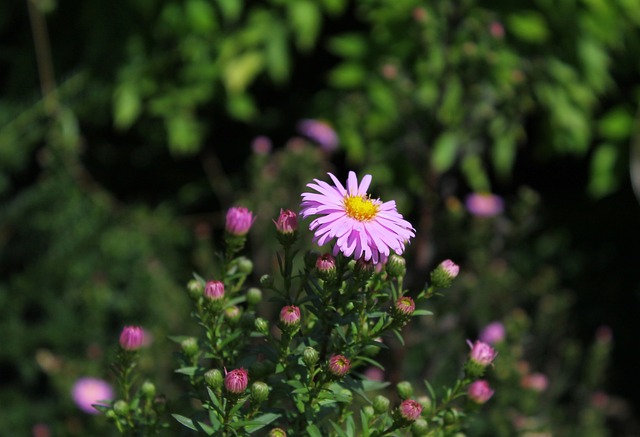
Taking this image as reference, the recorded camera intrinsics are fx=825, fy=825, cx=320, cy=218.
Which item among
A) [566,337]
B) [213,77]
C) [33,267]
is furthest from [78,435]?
[566,337]

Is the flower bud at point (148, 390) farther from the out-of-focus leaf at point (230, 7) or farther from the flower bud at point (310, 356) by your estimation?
the out-of-focus leaf at point (230, 7)

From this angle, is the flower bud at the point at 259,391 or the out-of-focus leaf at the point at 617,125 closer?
the flower bud at the point at 259,391

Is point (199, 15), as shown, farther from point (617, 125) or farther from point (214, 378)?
point (214, 378)

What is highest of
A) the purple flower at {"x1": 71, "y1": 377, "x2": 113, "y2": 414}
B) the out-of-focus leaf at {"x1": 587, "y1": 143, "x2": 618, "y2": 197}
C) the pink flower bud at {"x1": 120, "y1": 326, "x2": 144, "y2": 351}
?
the out-of-focus leaf at {"x1": 587, "y1": 143, "x2": 618, "y2": 197}

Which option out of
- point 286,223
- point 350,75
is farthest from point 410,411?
point 350,75

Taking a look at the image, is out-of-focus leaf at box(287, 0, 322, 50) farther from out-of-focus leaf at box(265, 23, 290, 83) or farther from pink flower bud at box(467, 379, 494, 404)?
pink flower bud at box(467, 379, 494, 404)

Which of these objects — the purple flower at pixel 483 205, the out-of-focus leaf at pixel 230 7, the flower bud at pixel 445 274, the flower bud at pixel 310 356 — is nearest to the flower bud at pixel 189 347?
the flower bud at pixel 310 356

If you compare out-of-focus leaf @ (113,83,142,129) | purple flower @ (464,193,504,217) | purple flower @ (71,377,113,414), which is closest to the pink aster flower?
purple flower @ (71,377,113,414)

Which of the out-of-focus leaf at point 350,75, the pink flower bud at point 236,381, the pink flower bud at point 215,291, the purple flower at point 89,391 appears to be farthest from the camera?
the out-of-focus leaf at point 350,75
